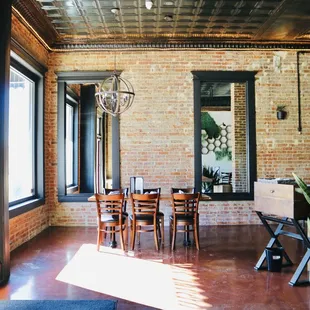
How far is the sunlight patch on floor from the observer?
10.9 ft

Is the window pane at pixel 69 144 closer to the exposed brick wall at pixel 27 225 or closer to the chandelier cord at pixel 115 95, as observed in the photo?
the exposed brick wall at pixel 27 225

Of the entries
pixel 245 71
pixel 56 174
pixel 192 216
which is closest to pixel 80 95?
pixel 56 174

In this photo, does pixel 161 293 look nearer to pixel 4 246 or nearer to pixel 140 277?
pixel 140 277

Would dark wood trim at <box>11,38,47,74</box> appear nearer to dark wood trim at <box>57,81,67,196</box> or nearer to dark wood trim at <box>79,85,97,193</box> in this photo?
dark wood trim at <box>57,81,67,196</box>

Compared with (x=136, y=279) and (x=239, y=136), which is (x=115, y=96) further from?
(x=136, y=279)

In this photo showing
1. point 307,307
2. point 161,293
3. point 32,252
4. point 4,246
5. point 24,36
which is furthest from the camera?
point 24,36

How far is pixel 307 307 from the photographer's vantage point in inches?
122

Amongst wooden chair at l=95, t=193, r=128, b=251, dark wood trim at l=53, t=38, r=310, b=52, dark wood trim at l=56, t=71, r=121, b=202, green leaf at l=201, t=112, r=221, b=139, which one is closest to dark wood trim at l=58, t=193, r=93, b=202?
dark wood trim at l=56, t=71, r=121, b=202

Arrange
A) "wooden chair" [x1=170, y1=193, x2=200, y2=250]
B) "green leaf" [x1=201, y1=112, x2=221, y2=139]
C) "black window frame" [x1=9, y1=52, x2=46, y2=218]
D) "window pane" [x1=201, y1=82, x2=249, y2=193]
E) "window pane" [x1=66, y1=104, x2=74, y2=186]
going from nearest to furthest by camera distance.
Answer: "wooden chair" [x1=170, y1=193, x2=200, y2=250] < "black window frame" [x1=9, y1=52, x2=46, y2=218] < "window pane" [x1=66, y1=104, x2=74, y2=186] < "window pane" [x1=201, y1=82, x2=249, y2=193] < "green leaf" [x1=201, y1=112, x2=221, y2=139]

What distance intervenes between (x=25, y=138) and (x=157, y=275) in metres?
3.72

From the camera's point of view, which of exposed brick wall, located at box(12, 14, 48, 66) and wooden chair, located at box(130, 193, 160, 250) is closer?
wooden chair, located at box(130, 193, 160, 250)

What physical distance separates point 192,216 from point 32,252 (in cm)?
249

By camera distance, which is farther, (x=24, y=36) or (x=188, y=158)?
(x=188, y=158)

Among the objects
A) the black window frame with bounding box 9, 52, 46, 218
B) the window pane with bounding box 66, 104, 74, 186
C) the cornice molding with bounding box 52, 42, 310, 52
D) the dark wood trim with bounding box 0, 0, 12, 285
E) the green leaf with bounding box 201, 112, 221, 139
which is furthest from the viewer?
the green leaf with bounding box 201, 112, 221, 139
